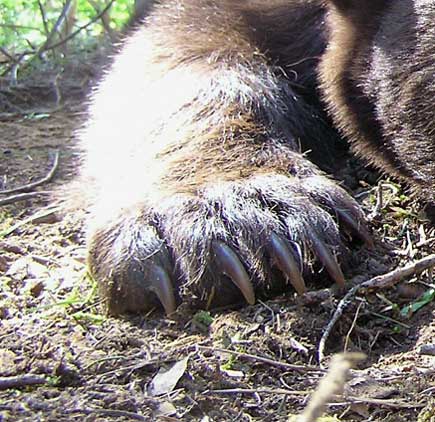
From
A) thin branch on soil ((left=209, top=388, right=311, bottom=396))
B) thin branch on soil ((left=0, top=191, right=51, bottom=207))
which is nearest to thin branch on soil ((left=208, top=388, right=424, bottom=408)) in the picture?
thin branch on soil ((left=209, top=388, right=311, bottom=396))

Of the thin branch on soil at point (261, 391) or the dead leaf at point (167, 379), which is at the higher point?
the dead leaf at point (167, 379)

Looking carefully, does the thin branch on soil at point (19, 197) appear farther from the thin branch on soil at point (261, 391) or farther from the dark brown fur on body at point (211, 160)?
the thin branch on soil at point (261, 391)

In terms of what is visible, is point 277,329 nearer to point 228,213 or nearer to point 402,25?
point 228,213

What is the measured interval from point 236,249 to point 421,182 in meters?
0.76

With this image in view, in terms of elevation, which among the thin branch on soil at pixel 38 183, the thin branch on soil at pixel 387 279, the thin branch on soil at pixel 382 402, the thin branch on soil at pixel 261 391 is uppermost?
the thin branch on soil at pixel 261 391

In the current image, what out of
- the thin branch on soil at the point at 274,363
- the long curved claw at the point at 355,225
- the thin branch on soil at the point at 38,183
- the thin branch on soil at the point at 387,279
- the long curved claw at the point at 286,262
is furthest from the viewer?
the thin branch on soil at the point at 38,183

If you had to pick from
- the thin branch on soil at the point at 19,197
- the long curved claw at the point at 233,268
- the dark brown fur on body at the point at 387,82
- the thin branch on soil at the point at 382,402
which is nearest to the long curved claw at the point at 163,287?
Result: the long curved claw at the point at 233,268

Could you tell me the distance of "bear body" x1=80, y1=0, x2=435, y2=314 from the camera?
2.46 meters

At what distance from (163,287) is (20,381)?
0.55m

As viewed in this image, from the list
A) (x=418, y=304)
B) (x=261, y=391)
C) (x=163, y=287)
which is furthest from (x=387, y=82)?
(x=261, y=391)

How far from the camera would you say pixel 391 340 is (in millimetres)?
2244

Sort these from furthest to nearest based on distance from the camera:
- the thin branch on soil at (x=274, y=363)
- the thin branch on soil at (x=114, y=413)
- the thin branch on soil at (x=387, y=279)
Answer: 1. the thin branch on soil at (x=387, y=279)
2. the thin branch on soil at (x=274, y=363)
3. the thin branch on soil at (x=114, y=413)

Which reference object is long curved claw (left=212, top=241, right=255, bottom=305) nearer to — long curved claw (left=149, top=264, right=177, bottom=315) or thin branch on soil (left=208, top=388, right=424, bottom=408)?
long curved claw (left=149, top=264, right=177, bottom=315)

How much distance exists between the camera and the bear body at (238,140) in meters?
2.46
